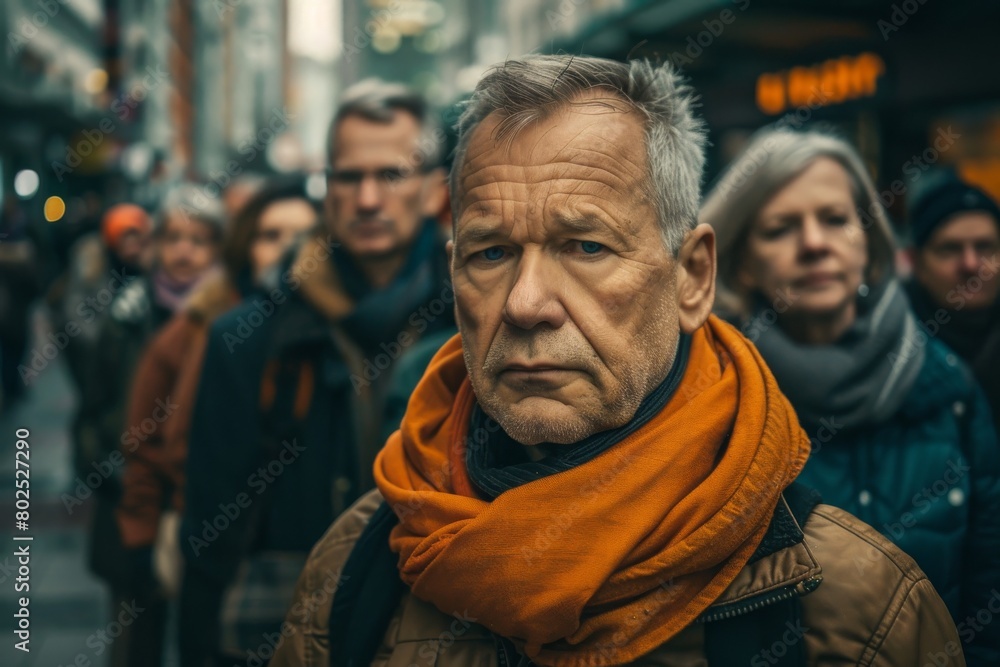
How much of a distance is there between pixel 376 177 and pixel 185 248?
2859mm

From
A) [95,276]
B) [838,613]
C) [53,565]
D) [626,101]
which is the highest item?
[626,101]

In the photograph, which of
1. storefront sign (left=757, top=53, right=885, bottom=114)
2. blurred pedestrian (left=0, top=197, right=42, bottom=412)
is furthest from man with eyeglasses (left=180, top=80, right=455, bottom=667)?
blurred pedestrian (left=0, top=197, right=42, bottom=412)

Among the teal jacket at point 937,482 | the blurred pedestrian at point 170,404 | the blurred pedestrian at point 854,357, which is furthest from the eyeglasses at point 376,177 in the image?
the teal jacket at point 937,482

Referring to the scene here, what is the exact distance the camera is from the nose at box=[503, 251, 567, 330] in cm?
154

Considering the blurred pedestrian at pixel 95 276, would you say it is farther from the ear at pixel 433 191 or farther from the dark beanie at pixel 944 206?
the dark beanie at pixel 944 206

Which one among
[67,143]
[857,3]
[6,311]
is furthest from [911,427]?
[67,143]

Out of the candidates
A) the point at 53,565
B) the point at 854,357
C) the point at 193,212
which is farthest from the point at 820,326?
the point at 53,565

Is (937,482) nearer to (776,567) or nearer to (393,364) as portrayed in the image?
(776,567)

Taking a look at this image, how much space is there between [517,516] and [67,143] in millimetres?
31352

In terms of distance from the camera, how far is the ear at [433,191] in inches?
139

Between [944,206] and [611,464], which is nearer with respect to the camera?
[611,464]

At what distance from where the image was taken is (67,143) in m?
29.6

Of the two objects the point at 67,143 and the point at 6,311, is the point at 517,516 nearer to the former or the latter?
the point at 6,311

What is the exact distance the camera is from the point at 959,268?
372 centimetres
